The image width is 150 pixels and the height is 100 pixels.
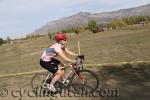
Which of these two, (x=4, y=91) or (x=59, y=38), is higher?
(x=59, y=38)

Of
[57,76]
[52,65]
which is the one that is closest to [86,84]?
[57,76]

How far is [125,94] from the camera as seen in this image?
10.0 metres

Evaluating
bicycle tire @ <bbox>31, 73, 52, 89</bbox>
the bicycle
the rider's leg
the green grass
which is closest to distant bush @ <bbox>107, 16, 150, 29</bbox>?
the green grass

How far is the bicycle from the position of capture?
33.0 feet

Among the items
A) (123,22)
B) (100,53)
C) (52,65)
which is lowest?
(123,22)

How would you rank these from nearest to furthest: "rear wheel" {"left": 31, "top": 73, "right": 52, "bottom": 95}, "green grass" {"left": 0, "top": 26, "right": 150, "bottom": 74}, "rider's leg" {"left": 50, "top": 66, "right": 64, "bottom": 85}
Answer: "rider's leg" {"left": 50, "top": 66, "right": 64, "bottom": 85}, "rear wheel" {"left": 31, "top": 73, "right": 52, "bottom": 95}, "green grass" {"left": 0, "top": 26, "right": 150, "bottom": 74}

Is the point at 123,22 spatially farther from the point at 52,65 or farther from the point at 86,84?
the point at 52,65

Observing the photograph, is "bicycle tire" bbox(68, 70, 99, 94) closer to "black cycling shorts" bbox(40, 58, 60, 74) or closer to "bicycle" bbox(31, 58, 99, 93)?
"bicycle" bbox(31, 58, 99, 93)

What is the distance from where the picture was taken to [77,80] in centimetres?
1034

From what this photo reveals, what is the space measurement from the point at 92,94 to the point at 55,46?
5.64 ft

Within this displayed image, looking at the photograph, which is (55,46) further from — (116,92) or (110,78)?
(110,78)

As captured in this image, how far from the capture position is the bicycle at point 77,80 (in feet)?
33.0

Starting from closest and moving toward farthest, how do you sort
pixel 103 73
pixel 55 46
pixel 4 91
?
pixel 55 46 → pixel 4 91 → pixel 103 73

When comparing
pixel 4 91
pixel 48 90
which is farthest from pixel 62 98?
pixel 4 91
